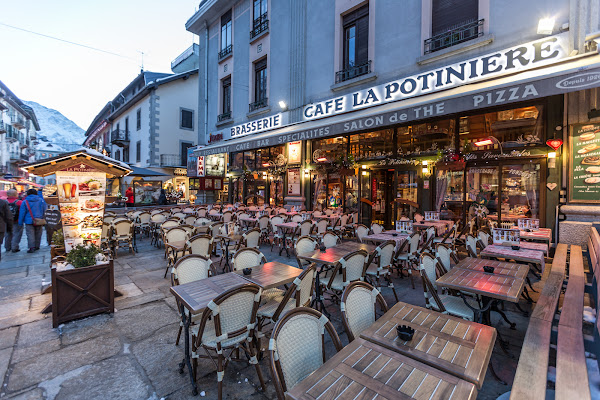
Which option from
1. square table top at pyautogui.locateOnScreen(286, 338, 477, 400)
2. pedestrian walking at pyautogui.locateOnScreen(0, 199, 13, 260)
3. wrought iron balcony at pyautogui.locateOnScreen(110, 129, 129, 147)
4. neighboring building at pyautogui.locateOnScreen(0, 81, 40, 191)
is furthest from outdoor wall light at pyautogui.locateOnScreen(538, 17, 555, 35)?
neighboring building at pyautogui.locateOnScreen(0, 81, 40, 191)

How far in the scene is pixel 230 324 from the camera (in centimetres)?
240

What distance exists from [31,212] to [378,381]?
32.9ft

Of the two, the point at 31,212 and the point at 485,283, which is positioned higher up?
the point at 31,212

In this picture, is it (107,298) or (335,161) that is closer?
(107,298)

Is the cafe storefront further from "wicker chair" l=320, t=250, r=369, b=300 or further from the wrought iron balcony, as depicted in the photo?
the wrought iron balcony

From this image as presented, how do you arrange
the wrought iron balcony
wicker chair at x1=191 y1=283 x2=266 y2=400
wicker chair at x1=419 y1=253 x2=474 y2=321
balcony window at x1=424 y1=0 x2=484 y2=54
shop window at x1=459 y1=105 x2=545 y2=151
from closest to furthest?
wicker chair at x1=191 y1=283 x2=266 y2=400 < wicker chair at x1=419 y1=253 x2=474 y2=321 < shop window at x1=459 y1=105 x2=545 y2=151 < balcony window at x1=424 y1=0 x2=484 y2=54 < the wrought iron balcony

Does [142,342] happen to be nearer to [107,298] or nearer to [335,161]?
[107,298]

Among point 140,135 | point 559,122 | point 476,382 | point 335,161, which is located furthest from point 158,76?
point 476,382

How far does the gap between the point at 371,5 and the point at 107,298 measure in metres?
11.0

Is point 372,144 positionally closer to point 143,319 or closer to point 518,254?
point 518,254

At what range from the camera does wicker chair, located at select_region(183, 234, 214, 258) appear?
486cm

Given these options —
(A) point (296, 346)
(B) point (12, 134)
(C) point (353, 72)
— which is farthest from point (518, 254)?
(B) point (12, 134)

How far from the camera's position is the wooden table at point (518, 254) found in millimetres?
3948

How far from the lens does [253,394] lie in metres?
2.41
